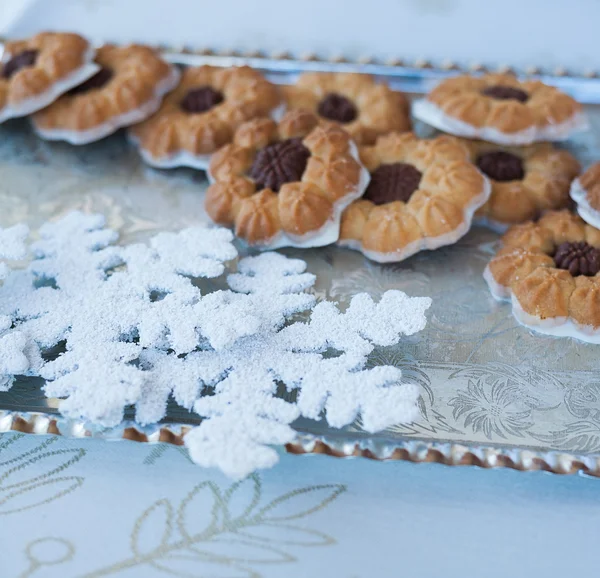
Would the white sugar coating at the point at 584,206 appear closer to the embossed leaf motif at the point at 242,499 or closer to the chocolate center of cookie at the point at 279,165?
the chocolate center of cookie at the point at 279,165

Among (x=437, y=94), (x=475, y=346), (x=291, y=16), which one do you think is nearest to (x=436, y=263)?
(x=475, y=346)

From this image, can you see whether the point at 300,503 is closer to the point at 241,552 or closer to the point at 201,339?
the point at 241,552

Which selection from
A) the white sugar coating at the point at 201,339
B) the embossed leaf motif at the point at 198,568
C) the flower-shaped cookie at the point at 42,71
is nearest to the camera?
the embossed leaf motif at the point at 198,568

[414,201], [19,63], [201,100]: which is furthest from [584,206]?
[19,63]

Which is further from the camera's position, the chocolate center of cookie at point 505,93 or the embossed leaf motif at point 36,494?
the chocolate center of cookie at point 505,93

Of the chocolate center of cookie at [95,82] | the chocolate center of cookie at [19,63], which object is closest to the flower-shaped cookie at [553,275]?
the chocolate center of cookie at [95,82]

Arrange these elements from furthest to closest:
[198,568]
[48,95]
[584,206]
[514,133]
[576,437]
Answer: [48,95] → [514,133] → [584,206] → [576,437] → [198,568]

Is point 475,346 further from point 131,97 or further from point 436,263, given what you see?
point 131,97

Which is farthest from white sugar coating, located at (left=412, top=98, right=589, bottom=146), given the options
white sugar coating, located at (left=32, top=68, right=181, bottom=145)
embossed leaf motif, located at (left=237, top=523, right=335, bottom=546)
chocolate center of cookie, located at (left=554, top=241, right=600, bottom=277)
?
embossed leaf motif, located at (left=237, top=523, right=335, bottom=546)
